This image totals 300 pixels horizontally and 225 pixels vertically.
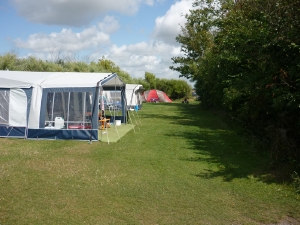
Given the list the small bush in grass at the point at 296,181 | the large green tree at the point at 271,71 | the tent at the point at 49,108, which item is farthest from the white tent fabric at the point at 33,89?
the small bush in grass at the point at 296,181

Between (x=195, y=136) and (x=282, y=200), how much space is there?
7.21 m

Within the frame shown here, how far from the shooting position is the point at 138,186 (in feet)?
20.9

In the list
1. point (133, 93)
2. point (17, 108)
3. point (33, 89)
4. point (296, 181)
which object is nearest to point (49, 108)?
point (33, 89)

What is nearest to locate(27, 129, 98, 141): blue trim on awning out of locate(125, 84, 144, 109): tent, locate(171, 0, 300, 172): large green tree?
locate(171, 0, 300, 172): large green tree

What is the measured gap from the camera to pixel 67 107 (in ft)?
37.4

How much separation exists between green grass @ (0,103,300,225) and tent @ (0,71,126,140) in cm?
101

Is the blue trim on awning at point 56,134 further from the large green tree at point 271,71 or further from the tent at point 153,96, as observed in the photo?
the tent at point 153,96

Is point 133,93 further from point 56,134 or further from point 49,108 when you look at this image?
point 56,134

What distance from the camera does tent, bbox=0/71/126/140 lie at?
11.3m

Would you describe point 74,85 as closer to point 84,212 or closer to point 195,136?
point 195,136

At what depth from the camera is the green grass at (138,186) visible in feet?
16.2

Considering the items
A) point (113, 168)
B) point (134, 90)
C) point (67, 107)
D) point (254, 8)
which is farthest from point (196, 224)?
point (134, 90)

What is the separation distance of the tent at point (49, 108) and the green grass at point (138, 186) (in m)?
1.01

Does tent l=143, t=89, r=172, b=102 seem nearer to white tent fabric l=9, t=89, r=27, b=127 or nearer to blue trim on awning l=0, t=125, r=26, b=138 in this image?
white tent fabric l=9, t=89, r=27, b=127
